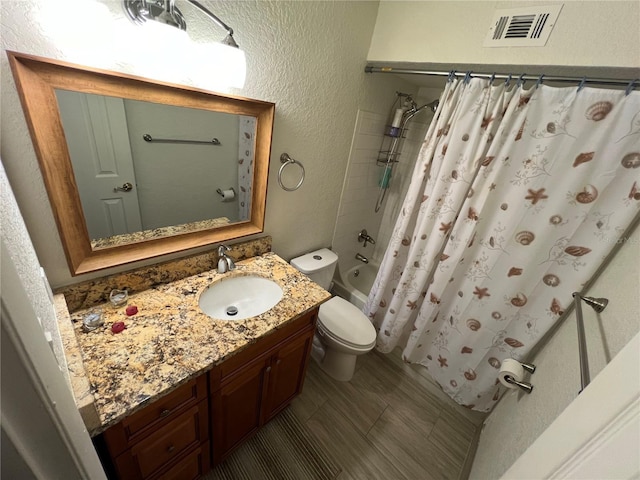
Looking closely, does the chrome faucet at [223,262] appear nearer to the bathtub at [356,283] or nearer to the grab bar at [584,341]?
the bathtub at [356,283]

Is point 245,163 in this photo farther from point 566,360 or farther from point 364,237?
point 566,360

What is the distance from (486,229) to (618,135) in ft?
1.85

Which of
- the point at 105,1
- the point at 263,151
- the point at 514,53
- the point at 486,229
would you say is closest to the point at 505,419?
the point at 486,229

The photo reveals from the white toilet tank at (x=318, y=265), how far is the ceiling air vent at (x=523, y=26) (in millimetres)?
1384

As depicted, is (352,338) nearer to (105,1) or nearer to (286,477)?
(286,477)

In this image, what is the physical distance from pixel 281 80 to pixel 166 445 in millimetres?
1509

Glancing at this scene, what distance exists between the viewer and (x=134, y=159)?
94cm

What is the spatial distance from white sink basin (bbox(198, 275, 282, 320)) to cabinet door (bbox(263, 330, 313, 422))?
0.22 metres

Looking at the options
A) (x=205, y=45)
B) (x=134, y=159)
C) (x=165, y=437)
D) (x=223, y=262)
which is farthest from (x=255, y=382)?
Result: (x=205, y=45)

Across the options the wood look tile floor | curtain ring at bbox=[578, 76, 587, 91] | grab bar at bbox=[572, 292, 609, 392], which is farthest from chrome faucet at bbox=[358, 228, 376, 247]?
curtain ring at bbox=[578, 76, 587, 91]

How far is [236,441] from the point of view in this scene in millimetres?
1204

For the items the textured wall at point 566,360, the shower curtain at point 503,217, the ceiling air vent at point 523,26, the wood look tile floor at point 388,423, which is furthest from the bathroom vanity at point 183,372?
the ceiling air vent at point 523,26

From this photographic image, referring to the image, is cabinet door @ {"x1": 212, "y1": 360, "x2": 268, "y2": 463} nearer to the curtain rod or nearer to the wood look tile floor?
the wood look tile floor

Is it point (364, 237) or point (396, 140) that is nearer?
point (396, 140)
